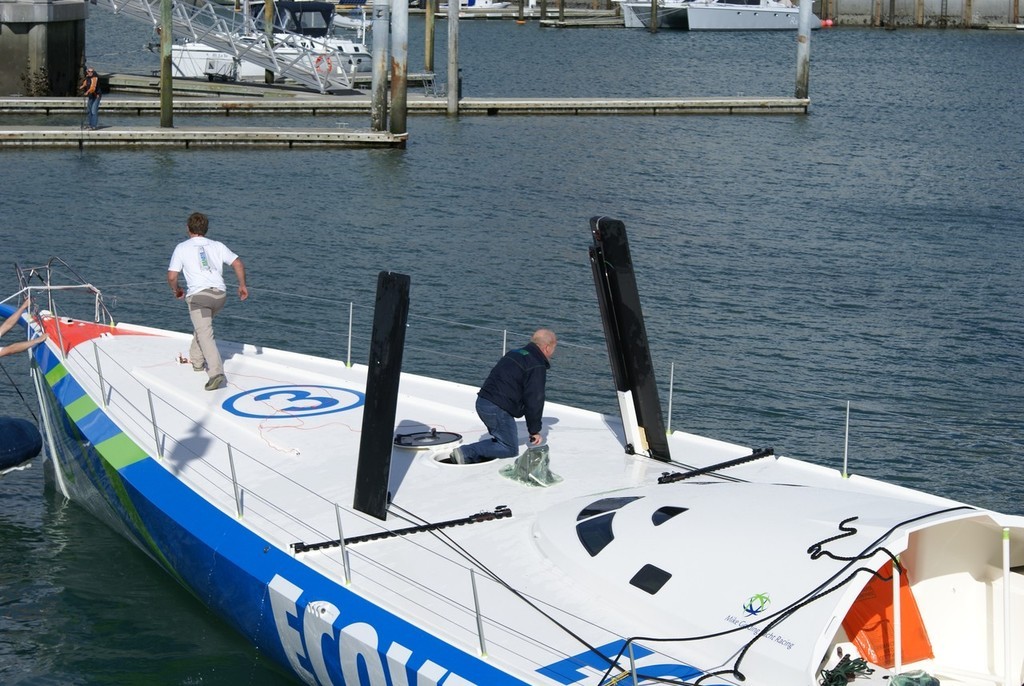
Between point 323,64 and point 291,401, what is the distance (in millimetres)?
36478

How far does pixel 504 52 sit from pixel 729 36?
768 inches

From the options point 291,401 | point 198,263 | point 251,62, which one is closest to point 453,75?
point 251,62

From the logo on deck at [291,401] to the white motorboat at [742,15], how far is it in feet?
258

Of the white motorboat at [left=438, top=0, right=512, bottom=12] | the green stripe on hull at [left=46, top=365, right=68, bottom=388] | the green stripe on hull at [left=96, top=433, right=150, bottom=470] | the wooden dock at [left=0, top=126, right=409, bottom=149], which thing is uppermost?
the white motorboat at [left=438, top=0, right=512, bottom=12]

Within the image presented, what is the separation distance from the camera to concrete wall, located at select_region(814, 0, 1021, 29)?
90625 mm

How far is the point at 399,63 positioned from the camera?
35375 mm

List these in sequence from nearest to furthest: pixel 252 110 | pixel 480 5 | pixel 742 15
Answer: pixel 252 110 < pixel 742 15 < pixel 480 5

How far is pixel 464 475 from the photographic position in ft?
34.8

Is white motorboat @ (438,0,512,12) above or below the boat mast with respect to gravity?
above

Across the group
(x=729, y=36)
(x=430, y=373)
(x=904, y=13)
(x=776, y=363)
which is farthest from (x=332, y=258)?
(x=904, y=13)

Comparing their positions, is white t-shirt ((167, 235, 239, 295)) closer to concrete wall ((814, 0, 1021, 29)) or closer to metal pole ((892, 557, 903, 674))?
metal pole ((892, 557, 903, 674))

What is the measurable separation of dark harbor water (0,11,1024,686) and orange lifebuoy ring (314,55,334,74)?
6.78 m

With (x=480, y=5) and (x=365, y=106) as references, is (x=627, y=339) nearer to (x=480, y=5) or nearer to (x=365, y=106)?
(x=365, y=106)

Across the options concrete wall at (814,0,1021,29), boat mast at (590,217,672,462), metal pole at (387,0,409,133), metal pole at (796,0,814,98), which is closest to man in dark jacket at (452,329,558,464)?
boat mast at (590,217,672,462)
